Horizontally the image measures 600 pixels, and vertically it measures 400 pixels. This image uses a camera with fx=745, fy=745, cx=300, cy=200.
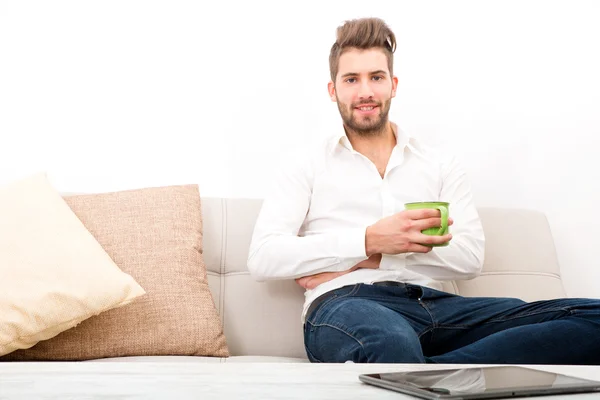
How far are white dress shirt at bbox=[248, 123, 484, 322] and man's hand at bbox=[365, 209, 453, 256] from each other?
0.04 m

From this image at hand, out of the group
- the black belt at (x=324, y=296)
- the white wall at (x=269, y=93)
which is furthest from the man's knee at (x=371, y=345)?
the white wall at (x=269, y=93)

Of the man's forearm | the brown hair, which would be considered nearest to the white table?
the man's forearm

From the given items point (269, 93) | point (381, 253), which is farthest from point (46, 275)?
point (269, 93)

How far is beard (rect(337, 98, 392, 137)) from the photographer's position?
223 cm

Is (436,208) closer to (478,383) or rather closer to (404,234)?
(404,234)

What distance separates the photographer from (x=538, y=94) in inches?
106

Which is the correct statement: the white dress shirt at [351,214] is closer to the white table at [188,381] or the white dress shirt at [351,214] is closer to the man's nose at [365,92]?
the man's nose at [365,92]

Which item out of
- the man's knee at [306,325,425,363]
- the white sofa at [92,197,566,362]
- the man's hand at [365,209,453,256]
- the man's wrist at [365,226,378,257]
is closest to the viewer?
the man's knee at [306,325,425,363]

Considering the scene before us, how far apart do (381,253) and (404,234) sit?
19cm

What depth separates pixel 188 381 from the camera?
0.86 meters

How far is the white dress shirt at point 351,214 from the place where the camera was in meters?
1.97

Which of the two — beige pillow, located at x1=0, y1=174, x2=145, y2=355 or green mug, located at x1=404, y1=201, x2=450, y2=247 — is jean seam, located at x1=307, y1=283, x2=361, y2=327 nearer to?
green mug, located at x1=404, y1=201, x2=450, y2=247

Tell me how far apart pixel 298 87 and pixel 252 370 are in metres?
1.75

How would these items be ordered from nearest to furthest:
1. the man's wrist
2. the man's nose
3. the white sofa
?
the man's wrist → the white sofa → the man's nose
